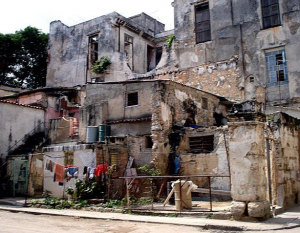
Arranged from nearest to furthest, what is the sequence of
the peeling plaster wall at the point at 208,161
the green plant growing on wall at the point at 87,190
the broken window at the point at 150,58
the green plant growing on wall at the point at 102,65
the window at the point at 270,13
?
the green plant growing on wall at the point at 87,190, the peeling plaster wall at the point at 208,161, the window at the point at 270,13, the green plant growing on wall at the point at 102,65, the broken window at the point at 150,58

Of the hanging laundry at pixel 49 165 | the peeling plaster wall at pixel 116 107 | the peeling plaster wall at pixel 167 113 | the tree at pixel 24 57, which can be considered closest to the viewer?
the peeling plaster wall at pixel 167 113

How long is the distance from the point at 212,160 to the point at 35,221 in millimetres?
8242

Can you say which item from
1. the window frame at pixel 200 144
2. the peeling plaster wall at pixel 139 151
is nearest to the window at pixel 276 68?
the window frame at pixel 200 144

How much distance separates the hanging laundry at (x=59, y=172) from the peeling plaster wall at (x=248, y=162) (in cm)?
931

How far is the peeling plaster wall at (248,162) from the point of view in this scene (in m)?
9.16

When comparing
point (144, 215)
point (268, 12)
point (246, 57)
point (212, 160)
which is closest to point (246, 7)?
point (268, 12)

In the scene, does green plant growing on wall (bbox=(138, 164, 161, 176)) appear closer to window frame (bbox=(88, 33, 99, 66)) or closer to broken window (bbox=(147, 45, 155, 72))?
window frame (bbox=(88, 33, 99, 66))

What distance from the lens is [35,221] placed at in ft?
36.7

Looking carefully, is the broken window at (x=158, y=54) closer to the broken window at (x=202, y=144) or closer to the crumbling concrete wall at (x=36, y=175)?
the broken window at (x=202, y=144)

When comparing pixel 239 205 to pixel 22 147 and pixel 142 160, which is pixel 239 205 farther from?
pixel 22 147

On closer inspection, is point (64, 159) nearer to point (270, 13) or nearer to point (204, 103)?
point (204, 103)

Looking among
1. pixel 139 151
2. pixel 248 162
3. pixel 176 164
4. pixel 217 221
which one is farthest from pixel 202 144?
pixel 217 221

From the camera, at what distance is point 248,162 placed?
9305mm

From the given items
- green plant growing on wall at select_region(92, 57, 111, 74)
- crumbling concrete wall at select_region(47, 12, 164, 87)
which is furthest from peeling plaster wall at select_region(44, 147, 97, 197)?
green plant growing on wall at select_region(92, 57, 111, 74)
